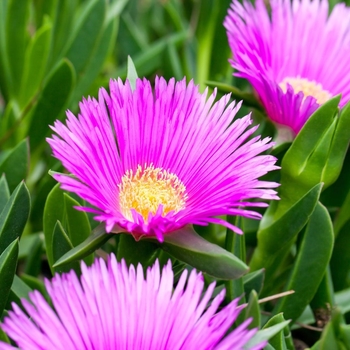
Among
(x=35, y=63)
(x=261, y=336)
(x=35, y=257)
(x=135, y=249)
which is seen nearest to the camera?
(x=261, y=336)

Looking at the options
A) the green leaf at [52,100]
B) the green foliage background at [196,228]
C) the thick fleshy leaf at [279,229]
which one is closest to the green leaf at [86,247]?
the green foliage background at [196,228]

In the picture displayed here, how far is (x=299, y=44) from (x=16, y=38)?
55 centimetres

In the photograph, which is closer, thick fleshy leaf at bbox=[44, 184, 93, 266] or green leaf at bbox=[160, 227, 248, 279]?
green leaf at bbox=[160, 227, 248, 279]

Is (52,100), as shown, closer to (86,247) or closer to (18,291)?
(18,291)

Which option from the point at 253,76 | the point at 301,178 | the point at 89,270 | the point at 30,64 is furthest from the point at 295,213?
the point at 30,64

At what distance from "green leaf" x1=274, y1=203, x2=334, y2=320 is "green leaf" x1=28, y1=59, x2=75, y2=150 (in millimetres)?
444

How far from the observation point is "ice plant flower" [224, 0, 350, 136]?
83cm

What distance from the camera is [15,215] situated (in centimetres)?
67

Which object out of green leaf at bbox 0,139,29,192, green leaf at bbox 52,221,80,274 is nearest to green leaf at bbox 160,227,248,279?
green leaf at bbox 52,221,80,274

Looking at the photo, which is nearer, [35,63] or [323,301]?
[323,301]

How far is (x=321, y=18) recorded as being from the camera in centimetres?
93

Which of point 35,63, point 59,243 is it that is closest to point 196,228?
point 59,243

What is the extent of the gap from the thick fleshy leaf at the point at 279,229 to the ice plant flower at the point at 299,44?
4.7 inches

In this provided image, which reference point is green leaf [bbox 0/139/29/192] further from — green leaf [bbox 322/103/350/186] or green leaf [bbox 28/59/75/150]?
green leaf [bbox 322/103/350/186]
